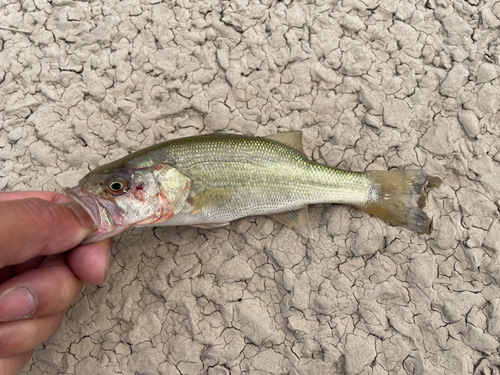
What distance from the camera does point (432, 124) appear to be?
10.8 feet

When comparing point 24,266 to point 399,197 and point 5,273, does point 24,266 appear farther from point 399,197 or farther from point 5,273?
point 399,197

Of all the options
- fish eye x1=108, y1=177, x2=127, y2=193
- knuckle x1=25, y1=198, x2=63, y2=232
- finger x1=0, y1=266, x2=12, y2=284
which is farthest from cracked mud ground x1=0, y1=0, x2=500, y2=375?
knuckle x1=25, y1=198, x2=63, y2=232

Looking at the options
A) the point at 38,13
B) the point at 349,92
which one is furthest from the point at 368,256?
the point at 38,13

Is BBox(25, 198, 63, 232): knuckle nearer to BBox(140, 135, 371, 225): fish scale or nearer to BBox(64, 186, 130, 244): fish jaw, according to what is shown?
BBox(64, 186, 130, 244): fish jaw

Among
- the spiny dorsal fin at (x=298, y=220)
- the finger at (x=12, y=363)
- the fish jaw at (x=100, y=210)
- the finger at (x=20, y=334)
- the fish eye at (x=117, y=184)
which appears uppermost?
the fish eye at (x=117, y=184)

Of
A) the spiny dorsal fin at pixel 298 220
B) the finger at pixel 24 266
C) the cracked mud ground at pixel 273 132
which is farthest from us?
the spiny dorsal fin at pixel 298 220

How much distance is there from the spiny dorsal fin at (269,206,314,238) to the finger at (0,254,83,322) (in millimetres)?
1689

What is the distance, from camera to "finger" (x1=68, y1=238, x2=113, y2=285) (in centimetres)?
257

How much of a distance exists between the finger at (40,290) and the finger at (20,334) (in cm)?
9

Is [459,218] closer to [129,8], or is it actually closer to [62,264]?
[62,264]

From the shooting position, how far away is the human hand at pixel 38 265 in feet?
6.81

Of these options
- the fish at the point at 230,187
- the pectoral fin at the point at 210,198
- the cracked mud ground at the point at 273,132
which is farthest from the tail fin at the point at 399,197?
the pectoral fin at the point at 210,198

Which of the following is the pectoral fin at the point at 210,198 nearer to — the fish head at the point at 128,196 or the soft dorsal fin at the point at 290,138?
the fish head at the point at 128,196

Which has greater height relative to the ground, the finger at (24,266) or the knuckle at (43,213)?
the knuckle at (43,213)
